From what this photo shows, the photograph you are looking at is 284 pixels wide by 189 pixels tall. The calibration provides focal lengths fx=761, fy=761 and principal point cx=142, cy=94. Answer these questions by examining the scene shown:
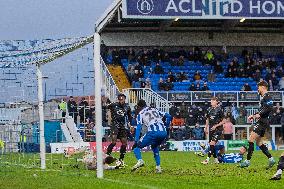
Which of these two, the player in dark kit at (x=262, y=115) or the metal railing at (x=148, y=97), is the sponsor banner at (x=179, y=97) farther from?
the player in dark kit at (x=262, y=115)

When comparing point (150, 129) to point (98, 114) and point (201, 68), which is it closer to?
point (98, 114)

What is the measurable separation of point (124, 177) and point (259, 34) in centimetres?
4099

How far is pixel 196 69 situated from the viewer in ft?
173

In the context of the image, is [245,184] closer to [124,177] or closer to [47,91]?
[124,177]

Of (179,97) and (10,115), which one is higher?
(179,97)

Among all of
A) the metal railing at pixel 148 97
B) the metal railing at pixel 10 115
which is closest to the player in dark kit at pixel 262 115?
the metal railing at pixel 10 115

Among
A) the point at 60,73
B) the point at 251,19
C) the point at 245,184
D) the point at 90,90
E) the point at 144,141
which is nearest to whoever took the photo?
the point at 245,184

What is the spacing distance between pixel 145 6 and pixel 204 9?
3848 mm

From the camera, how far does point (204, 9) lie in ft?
161

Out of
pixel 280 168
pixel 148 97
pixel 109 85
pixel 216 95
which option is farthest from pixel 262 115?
pixel 109 85

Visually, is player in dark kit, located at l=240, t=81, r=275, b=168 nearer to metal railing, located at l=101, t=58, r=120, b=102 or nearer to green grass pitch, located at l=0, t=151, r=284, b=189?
green grass pitch, located at l=0, t=151, r=284, b=189

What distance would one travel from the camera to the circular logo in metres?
48.2

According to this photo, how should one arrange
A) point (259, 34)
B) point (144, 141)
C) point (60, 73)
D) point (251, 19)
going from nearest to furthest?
point (144, 141) < point (60, 73) < point (251, 19) < point (259, 34)

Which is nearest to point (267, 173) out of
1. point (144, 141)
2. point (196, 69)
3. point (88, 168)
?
point (144, 141)
